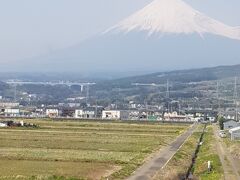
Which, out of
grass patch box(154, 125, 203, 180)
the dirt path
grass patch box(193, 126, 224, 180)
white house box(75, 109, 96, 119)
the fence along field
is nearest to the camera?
the fence along field

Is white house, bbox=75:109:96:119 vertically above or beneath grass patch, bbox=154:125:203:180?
above

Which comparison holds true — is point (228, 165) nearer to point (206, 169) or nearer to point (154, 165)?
point (206, 169)

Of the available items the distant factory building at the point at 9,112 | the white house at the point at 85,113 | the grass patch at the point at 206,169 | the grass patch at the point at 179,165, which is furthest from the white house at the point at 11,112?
the grass patch at the point at 206,169

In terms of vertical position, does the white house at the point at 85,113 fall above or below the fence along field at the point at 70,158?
above

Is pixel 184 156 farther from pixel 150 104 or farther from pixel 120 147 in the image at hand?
pixel 150 104

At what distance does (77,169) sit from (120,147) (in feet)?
39.9

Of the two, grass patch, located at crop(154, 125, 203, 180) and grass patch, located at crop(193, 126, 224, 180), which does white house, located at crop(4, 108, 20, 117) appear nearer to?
grass patch, located at crop(154, 125, 203, 180)

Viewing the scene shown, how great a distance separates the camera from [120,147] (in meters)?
36.9

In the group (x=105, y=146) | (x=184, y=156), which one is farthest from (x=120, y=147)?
(x=184, y=156)

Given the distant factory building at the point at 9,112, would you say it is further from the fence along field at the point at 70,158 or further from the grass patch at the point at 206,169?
the grass patch at the point at 206,169

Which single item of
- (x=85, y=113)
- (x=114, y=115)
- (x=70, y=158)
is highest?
(x=85, y=113)

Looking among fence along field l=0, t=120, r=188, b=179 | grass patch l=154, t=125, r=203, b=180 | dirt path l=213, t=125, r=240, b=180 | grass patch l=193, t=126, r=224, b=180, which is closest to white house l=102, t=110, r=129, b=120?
fence along field l=0, t=120, r=188, b=179

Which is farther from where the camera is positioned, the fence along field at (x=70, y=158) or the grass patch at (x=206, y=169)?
the grass patch at (x=206, y=169)

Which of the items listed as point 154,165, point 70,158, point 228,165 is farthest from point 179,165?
point 70,158
